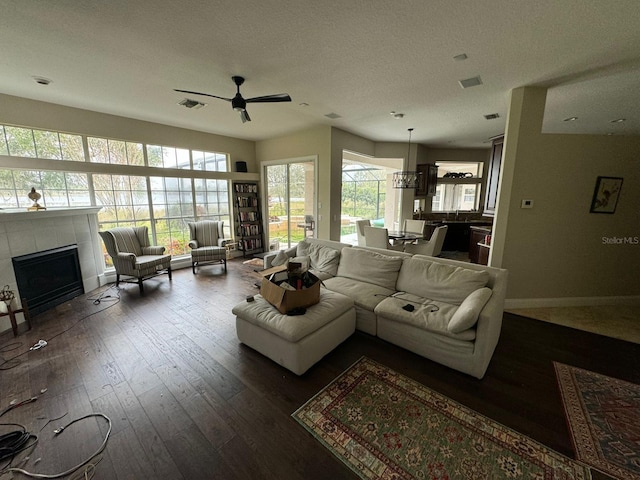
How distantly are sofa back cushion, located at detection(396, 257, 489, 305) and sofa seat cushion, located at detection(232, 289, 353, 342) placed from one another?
0.80 meters

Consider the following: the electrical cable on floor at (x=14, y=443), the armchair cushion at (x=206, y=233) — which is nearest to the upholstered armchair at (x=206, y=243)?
the armchair cushion at (x=206, y=233)

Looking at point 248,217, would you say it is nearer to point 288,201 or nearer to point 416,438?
point 288,201

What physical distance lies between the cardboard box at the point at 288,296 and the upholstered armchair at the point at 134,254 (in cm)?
280

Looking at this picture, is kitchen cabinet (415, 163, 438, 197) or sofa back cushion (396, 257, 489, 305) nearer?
sofa back cushion (396, 257, 489, 305)

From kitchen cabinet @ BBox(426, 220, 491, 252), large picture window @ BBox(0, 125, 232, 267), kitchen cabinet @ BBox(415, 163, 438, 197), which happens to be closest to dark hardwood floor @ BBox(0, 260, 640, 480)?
large picture window @ BBox(0, 125, 232, 267)

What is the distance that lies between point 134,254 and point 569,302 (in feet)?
22.3

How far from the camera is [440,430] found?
1652mm

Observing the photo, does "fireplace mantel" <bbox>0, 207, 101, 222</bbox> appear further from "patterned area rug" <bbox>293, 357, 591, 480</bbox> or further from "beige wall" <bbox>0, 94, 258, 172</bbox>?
"patterned area rug" <bbox>293, 357, 591, 480</bbox>

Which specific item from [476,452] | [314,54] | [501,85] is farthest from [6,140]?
[501,85]

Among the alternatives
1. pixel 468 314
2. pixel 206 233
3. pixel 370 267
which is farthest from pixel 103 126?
pixel 468 314

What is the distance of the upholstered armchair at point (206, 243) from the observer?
5.02m

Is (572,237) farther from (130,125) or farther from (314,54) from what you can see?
(130,125)

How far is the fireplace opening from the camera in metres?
3.16

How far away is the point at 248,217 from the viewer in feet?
21.1
